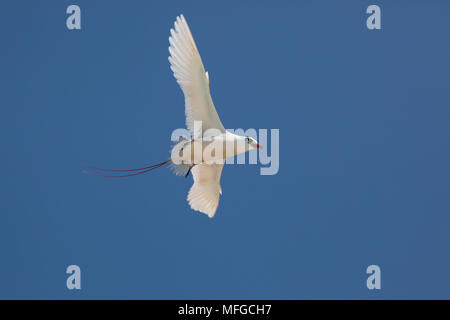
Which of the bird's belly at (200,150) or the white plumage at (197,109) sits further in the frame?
the bird's belly at (200,150)

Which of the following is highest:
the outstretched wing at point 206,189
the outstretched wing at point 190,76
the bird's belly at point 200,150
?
the outstretched wing at point 190,76

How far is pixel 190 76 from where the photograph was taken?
1084 centimetres

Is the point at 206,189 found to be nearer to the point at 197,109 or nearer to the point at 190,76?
the point at 197,109

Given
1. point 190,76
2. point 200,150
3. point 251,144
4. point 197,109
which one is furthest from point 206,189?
point 190,76

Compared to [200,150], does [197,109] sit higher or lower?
higher

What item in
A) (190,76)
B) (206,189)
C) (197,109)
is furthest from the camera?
(206,189)

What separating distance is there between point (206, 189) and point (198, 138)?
4.46 ft

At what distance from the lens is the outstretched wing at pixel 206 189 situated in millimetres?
12227

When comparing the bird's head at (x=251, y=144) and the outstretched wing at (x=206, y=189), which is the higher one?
the bird's head at (x=251, y=144)

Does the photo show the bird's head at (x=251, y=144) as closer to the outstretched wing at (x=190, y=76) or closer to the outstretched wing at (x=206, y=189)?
the outstretched wing at (x=190, y=76)

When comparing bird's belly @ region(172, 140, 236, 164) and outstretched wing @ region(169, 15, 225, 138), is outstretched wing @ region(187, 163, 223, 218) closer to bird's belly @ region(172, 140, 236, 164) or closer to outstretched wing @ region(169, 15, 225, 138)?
bird's belly @ region(172, 140, 236, 164)

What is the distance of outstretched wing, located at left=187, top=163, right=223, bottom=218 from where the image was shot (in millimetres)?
12227

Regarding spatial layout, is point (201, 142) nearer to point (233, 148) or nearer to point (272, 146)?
point (233, 148)

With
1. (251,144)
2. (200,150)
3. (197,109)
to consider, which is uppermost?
(197,109)
